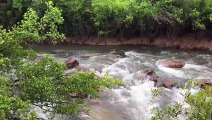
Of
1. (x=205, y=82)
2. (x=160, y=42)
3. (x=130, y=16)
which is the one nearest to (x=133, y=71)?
(x=205, y=82)

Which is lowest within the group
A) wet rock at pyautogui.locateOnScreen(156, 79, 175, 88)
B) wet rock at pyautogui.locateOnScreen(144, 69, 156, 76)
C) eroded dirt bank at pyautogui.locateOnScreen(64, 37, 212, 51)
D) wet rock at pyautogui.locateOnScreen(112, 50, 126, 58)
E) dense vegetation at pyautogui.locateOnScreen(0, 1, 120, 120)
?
wet rock at pyautogui.locateOnScreen(156, 79, 175, 88)

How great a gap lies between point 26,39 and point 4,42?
91cm

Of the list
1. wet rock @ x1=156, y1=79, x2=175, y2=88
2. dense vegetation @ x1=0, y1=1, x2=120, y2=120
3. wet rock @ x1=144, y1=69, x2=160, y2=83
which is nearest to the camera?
dense vegetation @ x1=0, y1=1, x2=120, y2=120

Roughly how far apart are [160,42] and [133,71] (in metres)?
10.8

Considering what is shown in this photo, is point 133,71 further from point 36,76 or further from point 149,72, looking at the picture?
point 36,76

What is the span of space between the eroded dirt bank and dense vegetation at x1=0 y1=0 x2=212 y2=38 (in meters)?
0.54

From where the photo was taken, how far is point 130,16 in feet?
117

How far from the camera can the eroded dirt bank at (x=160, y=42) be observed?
36250 mm

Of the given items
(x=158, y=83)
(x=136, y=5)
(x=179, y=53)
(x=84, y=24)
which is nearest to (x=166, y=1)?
(x=136, y=5)

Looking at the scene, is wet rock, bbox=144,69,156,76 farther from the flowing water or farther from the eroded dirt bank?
the eroded dirt bank

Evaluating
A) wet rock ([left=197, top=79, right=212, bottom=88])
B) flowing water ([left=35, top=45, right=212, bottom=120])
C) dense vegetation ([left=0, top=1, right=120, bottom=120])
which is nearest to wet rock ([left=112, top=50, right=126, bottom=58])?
flowing water ([left=35, top=45, right=212, bottom=120])

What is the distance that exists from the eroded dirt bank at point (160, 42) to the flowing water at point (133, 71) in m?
1.24

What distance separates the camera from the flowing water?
20453 millimetres

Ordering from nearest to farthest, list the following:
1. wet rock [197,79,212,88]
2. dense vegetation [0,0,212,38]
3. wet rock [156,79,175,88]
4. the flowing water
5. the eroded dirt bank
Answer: the flowing water, wet rock [197,79,212,88], wet rock [156,79,175,88], dense vegetation [0,0,212,38], the eroded dirt bank
